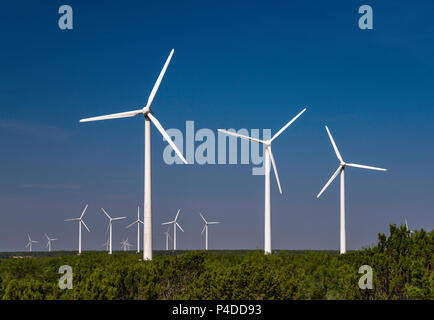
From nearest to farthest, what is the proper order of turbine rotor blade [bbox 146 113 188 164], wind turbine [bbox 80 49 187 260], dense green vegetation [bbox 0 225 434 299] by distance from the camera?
dense green vegetation [bbox 0 225 434 299] → turbine rotor blade [bbox 146 113 188 164] → wind turbine [bbox 80 49 187 260]

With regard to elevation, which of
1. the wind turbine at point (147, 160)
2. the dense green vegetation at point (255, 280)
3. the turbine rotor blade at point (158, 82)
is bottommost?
the dense green vegetation at point (255, 280)

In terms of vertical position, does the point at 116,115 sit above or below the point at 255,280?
above

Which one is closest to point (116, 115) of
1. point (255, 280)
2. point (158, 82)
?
point (158, 82)

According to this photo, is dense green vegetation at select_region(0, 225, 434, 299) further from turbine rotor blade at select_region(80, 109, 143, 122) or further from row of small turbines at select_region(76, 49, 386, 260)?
turbine rotor blade at select_region(80, 109, 143, 122)

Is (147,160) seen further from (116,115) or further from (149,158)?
(116,115)

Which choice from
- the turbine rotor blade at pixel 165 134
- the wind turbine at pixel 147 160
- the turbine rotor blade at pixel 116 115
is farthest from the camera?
the turbine rotor blade at pixel 116 115

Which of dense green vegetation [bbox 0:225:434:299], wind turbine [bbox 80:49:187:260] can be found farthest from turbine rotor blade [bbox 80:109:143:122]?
dense green vegetation [bbox 0:225:434:299]

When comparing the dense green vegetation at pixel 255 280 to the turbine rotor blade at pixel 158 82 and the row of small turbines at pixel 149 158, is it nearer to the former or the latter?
the row of small turbines at pixel 149 158

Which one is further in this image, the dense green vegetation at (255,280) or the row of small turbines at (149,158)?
the row of small turbines at (149,158)

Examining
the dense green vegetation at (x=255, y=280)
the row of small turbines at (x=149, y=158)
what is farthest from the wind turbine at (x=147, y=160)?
the dense green vegetation at (x=255, y=280)

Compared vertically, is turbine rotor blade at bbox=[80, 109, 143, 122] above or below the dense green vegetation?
above

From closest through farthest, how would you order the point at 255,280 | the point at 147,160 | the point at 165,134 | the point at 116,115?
the point at 255,280, the point at 165,134, the point at 147,160, the point at 116,115

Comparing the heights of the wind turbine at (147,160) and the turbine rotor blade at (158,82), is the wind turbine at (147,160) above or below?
below
